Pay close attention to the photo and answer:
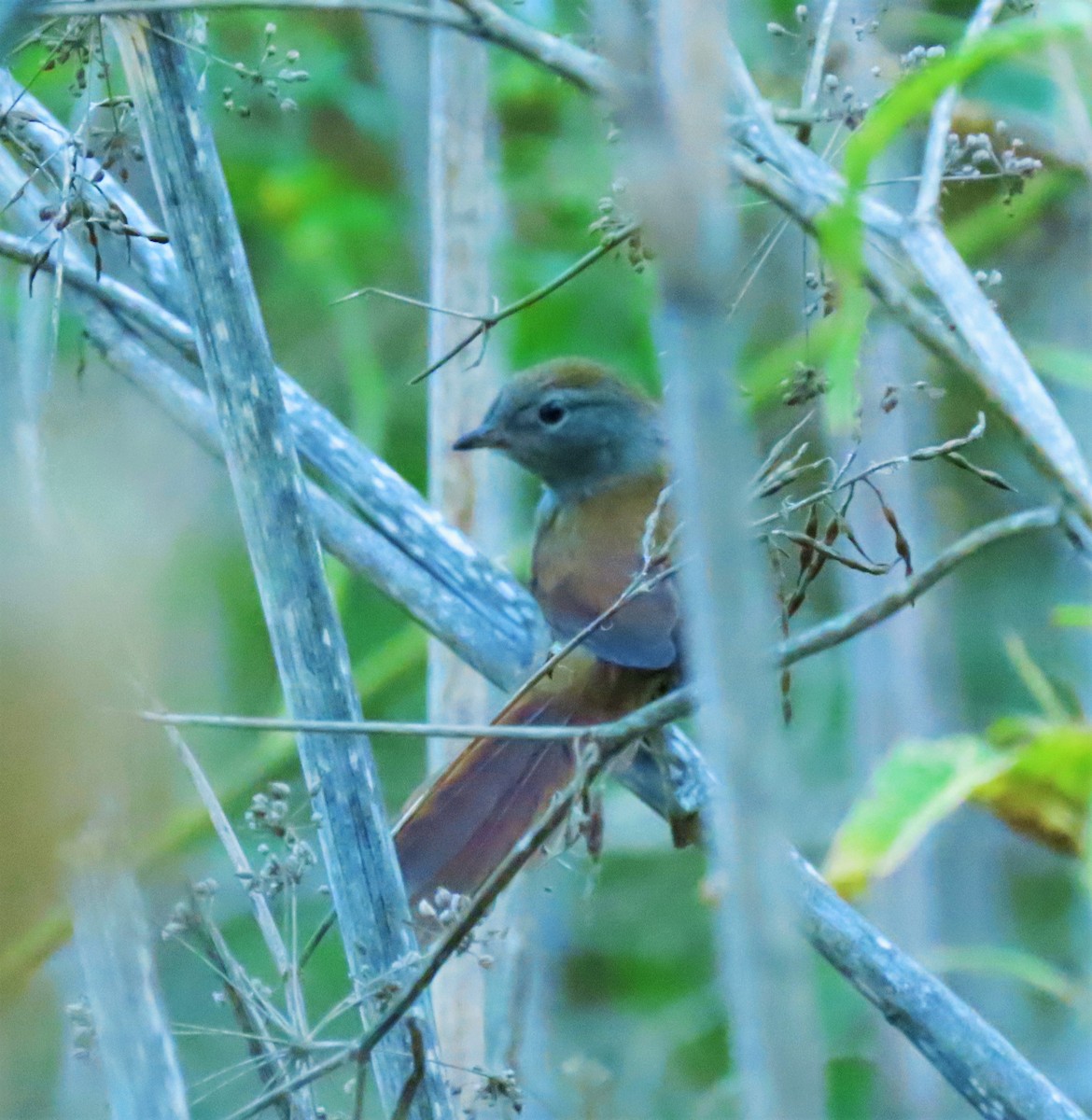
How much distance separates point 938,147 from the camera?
0.92 meters

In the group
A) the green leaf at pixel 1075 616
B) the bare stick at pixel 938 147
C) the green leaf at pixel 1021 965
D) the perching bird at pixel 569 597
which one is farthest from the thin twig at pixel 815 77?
the green leaf at pixel 1021 965

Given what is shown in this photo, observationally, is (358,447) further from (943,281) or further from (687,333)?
(687,333)

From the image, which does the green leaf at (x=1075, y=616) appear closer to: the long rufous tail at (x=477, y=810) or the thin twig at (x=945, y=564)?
the long rufous tail at (x=477, y=810)

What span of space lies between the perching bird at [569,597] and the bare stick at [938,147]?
0.22m

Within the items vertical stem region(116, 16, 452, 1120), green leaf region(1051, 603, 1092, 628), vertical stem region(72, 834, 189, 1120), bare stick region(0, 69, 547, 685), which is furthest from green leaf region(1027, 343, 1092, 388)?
vertical stem region(72, 834, 189, 1120)

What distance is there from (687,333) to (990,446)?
9.10 feet

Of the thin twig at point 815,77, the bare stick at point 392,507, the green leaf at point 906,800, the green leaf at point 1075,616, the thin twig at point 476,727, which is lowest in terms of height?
the green leaf at point 906,800

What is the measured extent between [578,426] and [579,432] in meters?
0.01

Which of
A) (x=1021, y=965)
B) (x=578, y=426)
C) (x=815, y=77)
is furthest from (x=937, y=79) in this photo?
(x=578, y=426)

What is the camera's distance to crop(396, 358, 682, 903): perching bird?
1.32m

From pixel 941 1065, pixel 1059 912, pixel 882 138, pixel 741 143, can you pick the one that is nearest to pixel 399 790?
pixel 1059 912

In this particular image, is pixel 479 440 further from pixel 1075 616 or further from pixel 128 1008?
pixel 128 1008

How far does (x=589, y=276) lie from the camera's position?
3008mm

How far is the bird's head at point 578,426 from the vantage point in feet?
7.40
